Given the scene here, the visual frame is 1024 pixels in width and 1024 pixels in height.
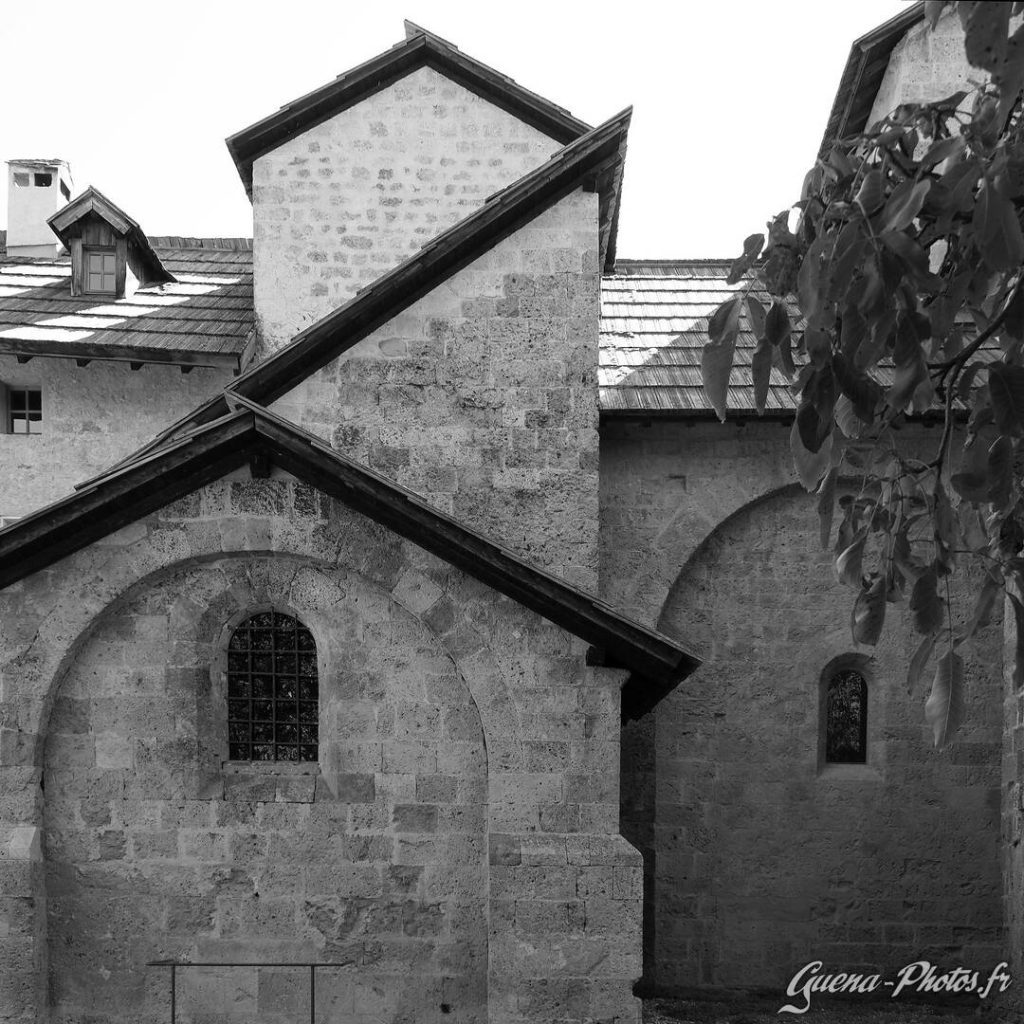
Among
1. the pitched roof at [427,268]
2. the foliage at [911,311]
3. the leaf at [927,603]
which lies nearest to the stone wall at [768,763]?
the pitched roof at [427,268]

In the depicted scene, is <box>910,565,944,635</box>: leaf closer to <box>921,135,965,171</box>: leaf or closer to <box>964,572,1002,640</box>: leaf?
<box>964,572,1002,640</box>: leaf

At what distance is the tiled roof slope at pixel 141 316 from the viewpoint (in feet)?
38.9

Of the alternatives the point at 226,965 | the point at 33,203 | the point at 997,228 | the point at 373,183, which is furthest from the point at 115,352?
the point at 997,228

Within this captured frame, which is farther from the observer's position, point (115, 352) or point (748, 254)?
point (115, 352)

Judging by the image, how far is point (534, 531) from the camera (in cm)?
867

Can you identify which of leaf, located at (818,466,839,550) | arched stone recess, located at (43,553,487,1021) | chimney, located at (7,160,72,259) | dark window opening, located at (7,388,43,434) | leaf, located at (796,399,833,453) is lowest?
arched stone recess, located at (43,553,487,1021)

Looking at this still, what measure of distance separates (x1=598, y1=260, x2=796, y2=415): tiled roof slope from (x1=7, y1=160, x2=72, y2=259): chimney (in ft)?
23.5

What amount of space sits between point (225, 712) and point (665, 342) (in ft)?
17.2

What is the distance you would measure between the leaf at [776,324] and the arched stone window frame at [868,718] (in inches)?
263

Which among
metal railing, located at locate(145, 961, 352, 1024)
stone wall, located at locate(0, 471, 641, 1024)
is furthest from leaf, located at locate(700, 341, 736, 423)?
metal railing, located at locate(145, 961, 352, 1024)

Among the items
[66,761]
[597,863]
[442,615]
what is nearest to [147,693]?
[66,761]

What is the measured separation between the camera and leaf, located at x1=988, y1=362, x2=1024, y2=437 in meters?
3.67

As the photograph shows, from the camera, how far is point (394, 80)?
39.3ft

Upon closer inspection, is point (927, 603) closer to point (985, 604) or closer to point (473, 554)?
point (985, 604)
